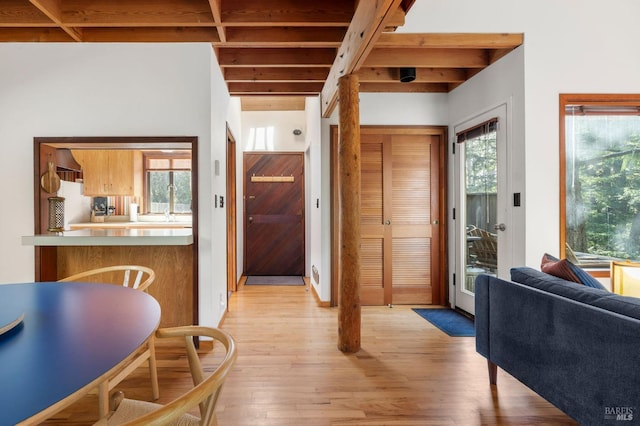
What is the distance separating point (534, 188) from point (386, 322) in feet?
5.86

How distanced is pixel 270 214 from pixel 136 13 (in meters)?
3.61

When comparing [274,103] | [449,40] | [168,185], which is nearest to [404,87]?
[449,40]

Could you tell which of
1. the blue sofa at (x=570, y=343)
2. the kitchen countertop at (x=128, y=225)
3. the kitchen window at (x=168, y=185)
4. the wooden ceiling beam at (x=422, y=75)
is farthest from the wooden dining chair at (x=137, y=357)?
the kitchen window at (x=168, y=185)

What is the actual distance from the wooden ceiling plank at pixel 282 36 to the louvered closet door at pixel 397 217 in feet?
4.29

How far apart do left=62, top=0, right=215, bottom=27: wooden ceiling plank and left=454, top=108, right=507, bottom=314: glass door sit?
2.60 meters

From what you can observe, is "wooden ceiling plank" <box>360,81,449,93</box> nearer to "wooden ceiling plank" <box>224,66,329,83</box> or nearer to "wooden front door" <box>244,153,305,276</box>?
"wooden ceiling plank" <box>224,66,329,83</box>

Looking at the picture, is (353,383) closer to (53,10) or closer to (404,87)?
(404,87)

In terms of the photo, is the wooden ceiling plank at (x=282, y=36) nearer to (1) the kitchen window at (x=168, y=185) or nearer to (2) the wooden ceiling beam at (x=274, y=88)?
(2) the wooden ceiling beam at (x=274, y=88)

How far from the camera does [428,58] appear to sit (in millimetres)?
3316

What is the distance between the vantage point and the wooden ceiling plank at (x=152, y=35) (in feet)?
9.93

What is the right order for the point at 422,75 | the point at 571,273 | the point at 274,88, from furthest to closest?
the point at 274,88
the point at 422,75
the point at 571,273

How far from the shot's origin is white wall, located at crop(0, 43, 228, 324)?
9.36 ft

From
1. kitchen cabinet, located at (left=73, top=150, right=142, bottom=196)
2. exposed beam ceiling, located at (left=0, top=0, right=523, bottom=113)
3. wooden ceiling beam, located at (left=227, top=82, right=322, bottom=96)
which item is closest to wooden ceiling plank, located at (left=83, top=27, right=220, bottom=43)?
exposed beam ceiling, located at (left=0, top=0, right=523, bottom=113)

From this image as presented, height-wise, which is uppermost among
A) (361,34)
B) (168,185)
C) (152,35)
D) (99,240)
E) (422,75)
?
(152,35)
